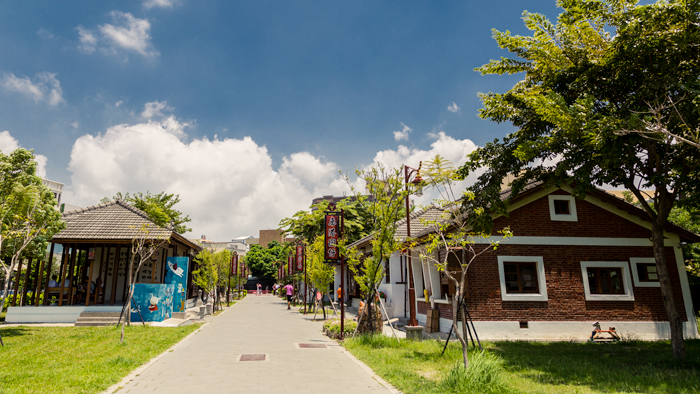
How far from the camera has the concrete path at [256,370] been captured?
701cm

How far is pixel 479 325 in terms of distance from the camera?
1358cm

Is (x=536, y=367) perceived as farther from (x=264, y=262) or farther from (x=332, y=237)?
(x=264, y=262)

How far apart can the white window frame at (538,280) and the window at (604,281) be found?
6.32 feet

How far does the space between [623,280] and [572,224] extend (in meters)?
2.68

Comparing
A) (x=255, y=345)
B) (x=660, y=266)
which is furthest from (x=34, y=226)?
(x=660, y=266)

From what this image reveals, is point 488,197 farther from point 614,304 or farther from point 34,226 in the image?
point 34,226

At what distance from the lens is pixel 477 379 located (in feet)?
22.9

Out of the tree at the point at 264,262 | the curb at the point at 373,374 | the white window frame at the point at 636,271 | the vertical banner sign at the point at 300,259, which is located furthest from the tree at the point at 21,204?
the tree at the point at 264,262

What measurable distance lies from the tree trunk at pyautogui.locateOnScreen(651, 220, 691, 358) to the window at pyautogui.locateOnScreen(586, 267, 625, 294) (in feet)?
13.5

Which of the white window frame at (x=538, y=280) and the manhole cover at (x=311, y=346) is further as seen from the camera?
the white window frame at (x=538, y=280)

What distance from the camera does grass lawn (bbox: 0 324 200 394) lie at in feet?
23.2

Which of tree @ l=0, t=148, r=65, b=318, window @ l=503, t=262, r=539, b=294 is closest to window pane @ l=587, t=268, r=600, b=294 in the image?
window @ l=503, t=262, r=539, b=294

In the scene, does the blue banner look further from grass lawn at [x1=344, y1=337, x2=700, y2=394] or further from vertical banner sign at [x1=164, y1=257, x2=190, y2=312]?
grass lawn at [x1=344, y1=337, x2=700, y2=394]

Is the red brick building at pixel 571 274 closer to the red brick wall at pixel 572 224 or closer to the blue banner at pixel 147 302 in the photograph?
the red brick wall at pixel 572 224
